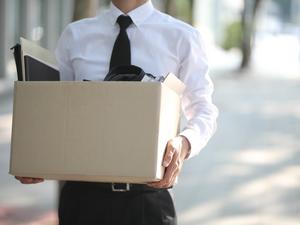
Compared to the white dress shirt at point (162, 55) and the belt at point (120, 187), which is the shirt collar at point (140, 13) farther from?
the belt at point (120, 187)

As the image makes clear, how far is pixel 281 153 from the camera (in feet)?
27.9

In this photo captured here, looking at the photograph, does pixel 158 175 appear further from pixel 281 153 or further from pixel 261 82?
pixel 261 82

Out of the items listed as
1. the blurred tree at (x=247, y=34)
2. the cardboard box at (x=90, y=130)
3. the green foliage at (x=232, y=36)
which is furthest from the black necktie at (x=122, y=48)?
the green foliage at (x=232, y=36)

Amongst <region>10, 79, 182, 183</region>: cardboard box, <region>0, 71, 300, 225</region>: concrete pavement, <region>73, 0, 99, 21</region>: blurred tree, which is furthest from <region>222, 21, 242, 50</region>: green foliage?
<region>10, 79, 182, 183</region>: cardboard box

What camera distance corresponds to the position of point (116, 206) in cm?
217

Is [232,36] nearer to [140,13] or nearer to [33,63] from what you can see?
[140,13]

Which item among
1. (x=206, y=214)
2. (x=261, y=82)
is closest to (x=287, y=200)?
(x=206, y=214)

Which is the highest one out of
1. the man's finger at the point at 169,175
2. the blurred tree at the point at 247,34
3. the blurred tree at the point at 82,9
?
Result: the blurred tree at the point at 247,34

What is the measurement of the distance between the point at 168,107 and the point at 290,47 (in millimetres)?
34835

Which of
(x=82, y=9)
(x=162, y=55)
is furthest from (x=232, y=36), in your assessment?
(x=162, y=55)

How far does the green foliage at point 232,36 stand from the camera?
30.0m

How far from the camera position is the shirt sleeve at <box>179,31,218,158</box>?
215cm

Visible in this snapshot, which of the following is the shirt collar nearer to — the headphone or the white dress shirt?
the white dress shirt

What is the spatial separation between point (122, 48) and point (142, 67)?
89 millimetres
